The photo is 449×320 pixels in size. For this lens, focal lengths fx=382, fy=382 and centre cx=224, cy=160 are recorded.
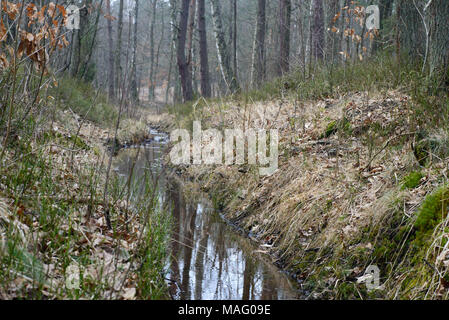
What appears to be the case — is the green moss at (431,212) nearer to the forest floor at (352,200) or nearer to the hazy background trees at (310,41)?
the forest floor at (352,200)

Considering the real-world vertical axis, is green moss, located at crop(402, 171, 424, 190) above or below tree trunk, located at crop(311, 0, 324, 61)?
below

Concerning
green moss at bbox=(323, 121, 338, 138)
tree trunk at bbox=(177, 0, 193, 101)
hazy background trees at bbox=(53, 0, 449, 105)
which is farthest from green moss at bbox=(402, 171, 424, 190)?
tree trunk at bbox=(177, 0, 193, 101)

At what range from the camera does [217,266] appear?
3.39 meters

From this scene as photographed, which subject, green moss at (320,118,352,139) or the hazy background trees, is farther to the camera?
green moss at (320,118,352,139)

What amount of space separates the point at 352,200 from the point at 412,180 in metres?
0.50

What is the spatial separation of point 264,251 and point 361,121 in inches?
83.0

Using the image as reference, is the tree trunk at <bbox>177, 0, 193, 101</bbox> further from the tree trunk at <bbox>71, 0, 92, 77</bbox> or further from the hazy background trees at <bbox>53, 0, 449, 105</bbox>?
the tree trunk at <bbox>71, 0, 92, 77</bbox>

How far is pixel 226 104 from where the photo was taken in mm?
7496

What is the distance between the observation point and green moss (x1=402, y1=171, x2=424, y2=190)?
296 cm

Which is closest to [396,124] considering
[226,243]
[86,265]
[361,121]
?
[361,121]

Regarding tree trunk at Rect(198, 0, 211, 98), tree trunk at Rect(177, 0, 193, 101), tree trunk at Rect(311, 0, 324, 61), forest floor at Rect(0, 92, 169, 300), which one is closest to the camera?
forest floor at Rect(0, 92, 169, 300)

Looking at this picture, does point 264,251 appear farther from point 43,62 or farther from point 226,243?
point 43,62

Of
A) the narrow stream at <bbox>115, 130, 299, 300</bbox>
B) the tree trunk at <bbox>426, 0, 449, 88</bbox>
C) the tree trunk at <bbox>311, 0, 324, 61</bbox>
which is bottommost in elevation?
the narrow stream at <bbox>115, 130, 299, 300</bbox>
